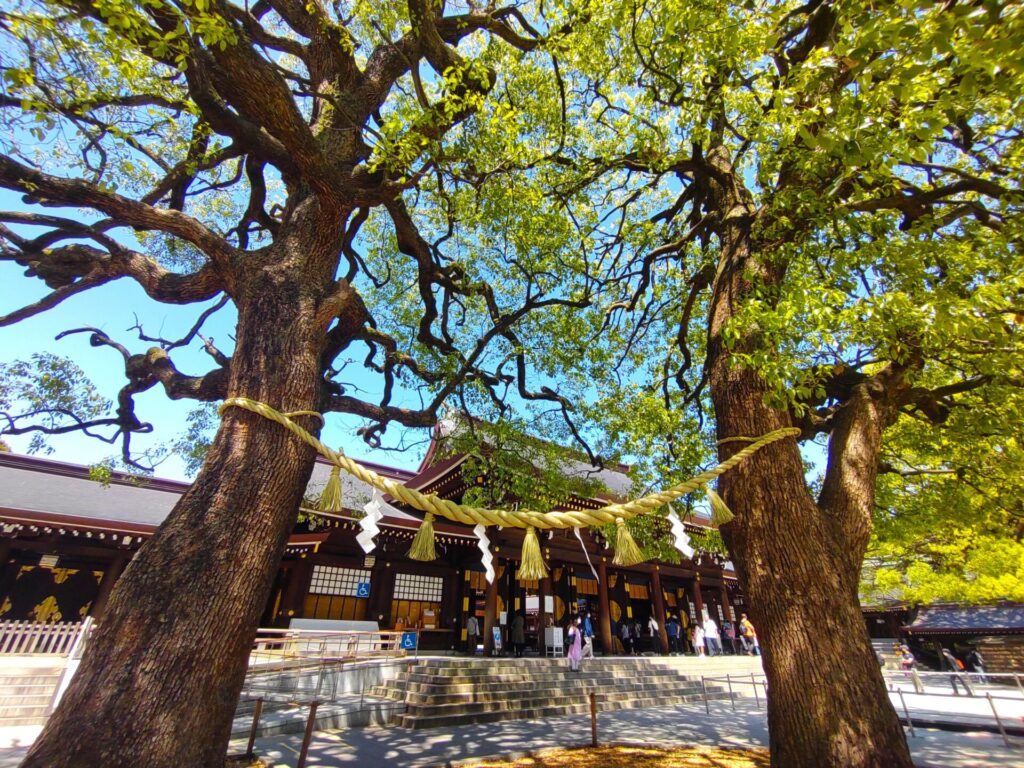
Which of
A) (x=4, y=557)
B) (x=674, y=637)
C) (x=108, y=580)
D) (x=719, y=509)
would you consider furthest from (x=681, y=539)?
(x=674, y=637)

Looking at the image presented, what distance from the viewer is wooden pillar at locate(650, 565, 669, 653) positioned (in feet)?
46.4

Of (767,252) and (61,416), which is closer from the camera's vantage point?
(767,252)

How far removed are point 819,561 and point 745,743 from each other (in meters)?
4.11

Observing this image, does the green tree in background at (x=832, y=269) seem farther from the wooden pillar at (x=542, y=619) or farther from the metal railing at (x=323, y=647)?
the wooden pillar at (x=542, y=619)

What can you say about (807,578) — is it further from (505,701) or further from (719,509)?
(505,701)

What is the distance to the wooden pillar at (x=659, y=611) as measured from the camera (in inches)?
557

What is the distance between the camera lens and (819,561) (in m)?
2.60

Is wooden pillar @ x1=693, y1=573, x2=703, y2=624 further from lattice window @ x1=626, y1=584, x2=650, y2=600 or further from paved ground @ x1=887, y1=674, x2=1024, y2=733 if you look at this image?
paved ground @ x1=887, y1=674, x2=1024, y2=733

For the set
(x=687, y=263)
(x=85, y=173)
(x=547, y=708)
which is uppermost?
(x=687, y=263)

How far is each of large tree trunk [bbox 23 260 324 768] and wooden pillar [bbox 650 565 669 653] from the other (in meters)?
14.5

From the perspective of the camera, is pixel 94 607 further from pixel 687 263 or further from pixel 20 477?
pixel 687 263

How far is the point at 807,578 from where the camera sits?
256 centimetres

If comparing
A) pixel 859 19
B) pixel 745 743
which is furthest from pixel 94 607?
pixel 859 19

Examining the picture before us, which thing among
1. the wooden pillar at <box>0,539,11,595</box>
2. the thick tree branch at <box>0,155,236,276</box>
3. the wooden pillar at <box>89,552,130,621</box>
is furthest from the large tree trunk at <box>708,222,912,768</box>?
the wooden pillar at <box>0,539,11,595</box>
